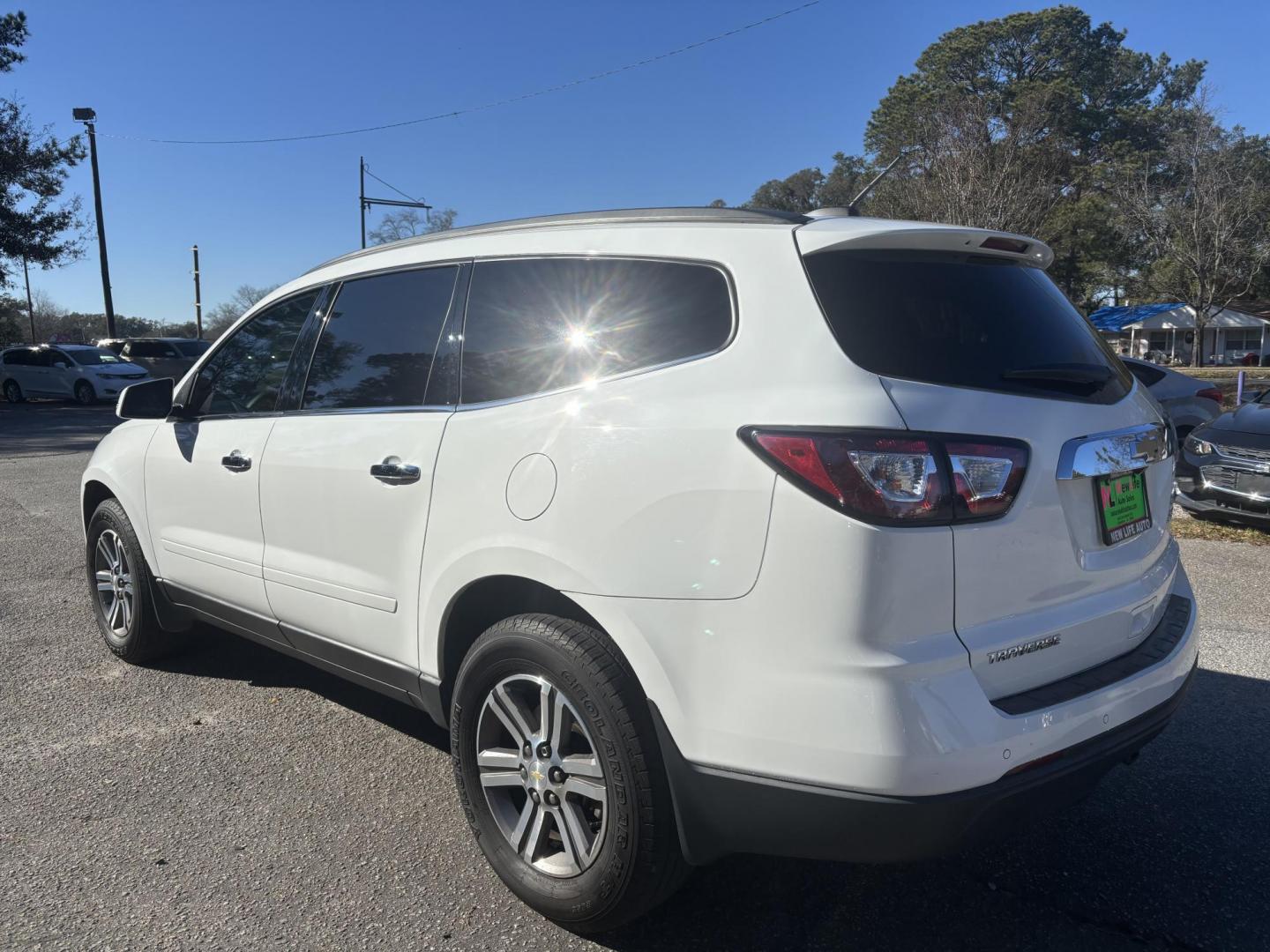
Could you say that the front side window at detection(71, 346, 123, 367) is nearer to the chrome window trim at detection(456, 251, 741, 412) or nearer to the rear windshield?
the chrome window trim at detection(456, 251, 741, 412)

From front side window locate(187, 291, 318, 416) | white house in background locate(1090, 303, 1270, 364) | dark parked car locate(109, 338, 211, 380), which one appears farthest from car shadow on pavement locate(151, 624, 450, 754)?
white house in background locate(1090, 303, 1270, 364)

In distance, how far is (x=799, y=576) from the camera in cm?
195

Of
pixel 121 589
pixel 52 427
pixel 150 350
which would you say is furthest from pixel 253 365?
pixel 150 350

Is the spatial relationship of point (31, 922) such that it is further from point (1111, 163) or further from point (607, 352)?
point (1111, 163)

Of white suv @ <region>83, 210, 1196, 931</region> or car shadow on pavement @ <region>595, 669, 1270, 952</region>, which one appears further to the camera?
car shadow on pavement @ <region>595, 669, 1270, 952</region>

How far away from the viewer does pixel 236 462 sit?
356 cm

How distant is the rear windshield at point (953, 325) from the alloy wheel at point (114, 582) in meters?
3.60

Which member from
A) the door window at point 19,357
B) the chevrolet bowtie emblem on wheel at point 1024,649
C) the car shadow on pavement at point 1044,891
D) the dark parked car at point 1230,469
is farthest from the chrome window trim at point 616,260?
the door window at point 19,357

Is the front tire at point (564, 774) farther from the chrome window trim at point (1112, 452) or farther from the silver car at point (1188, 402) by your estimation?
the silver car at point (1188, 402)

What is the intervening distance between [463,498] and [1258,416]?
7528mm

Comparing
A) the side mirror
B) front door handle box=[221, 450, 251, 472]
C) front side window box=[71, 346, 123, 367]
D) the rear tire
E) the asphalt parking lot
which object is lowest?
the asphalt parking lot

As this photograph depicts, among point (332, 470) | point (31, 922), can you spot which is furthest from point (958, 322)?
point (31, 922)

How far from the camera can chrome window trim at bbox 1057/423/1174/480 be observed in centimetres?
220

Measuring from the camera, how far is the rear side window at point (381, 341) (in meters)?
3.02
